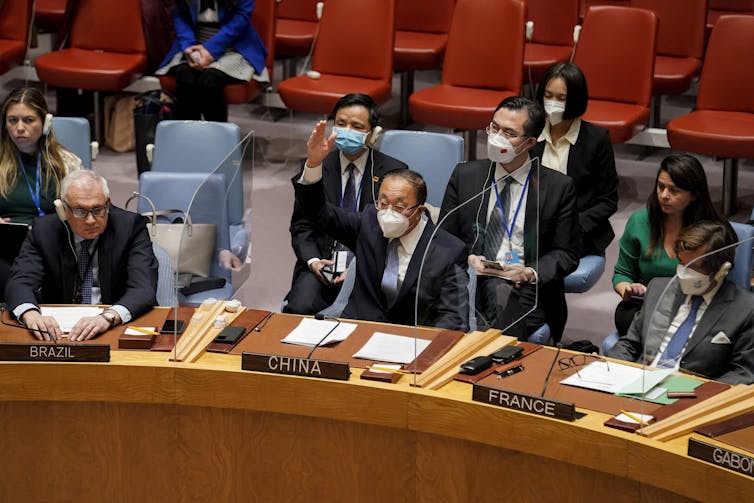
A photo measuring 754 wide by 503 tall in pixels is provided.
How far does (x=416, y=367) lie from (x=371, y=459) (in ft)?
0.91

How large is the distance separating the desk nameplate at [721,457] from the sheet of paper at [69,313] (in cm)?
182

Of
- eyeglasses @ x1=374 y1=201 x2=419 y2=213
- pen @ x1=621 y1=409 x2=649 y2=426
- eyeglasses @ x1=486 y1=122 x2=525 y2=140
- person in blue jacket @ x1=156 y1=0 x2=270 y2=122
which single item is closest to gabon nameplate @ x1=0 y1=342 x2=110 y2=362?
eyeglasses @ x1=374 y1=201 x2=419 y2=213

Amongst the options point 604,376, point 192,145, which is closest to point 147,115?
point 192,145

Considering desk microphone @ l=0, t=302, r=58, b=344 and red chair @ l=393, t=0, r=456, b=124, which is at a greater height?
red chair @ l=393, t=0, r=456, b=124

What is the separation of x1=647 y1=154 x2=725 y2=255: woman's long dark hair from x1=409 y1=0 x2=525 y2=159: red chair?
6.07ft

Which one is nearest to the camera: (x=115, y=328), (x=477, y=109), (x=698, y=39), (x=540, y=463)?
(x=540, y=463)

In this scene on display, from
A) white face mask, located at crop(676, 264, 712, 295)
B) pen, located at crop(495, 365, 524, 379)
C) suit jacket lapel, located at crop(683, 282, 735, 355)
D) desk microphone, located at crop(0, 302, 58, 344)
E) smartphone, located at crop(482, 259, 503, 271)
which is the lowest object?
desk microphone, located at crop(0, 302, 58, 344)

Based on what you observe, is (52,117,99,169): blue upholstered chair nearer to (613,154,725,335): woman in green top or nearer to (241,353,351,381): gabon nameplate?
(241,353,351,381): gabon nameplate

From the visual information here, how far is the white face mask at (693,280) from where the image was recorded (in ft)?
12.0

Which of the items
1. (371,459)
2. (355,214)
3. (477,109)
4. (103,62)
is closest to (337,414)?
(371,459)

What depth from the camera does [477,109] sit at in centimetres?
605

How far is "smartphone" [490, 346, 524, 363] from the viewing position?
11.2 feet

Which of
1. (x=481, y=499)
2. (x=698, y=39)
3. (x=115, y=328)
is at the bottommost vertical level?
(x=481, y=499)

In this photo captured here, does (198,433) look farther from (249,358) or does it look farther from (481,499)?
(481,499)
